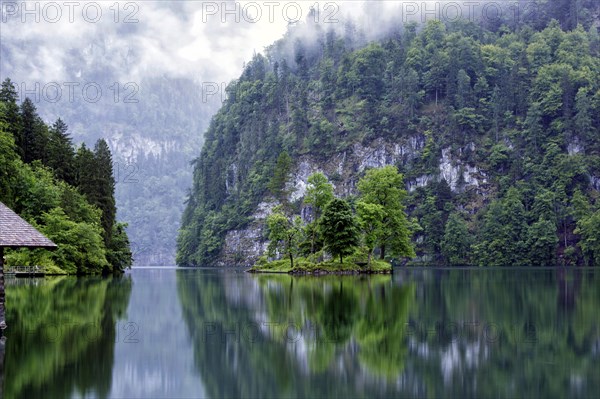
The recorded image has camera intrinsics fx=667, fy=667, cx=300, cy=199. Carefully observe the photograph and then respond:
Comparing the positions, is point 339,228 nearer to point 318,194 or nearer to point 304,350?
point 318,194

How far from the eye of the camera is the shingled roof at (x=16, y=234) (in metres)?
22.7

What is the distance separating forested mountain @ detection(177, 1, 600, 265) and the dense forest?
179ft

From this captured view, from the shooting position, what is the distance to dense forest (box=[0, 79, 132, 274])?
69250 mm

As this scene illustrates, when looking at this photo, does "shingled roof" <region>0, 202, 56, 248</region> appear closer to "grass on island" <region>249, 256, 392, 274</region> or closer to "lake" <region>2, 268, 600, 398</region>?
"lake" <region>2, 268, 600, 398</region>

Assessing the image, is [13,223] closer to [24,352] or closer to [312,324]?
[24,352]

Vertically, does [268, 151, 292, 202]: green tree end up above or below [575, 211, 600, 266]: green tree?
above

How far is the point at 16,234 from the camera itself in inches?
913

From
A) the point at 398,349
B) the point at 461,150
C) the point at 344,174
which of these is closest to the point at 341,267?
the point at 398,349

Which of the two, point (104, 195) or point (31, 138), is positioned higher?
point (31, 138)

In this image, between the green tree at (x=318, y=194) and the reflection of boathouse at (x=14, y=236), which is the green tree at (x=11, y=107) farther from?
the reflection of boathouse at (x=14, y=236)

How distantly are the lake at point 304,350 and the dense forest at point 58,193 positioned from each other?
1452 inches

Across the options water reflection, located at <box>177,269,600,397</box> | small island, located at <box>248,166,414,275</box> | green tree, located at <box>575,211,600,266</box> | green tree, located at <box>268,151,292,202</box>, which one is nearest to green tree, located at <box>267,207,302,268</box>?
small island, located at <box>248,166,414,275</box>

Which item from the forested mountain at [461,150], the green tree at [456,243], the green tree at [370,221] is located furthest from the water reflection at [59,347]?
the green tree at [456,243]

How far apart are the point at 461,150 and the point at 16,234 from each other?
5870 inches
